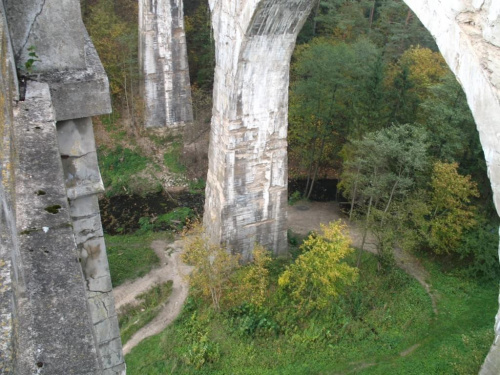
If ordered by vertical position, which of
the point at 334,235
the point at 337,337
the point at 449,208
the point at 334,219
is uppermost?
the point at 334,235

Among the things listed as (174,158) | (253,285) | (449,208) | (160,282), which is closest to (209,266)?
(253,285)

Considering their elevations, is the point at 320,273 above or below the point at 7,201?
below

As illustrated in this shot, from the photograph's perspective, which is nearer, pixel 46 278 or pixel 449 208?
pixel 46 278

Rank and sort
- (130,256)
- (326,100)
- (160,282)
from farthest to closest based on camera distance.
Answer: (326,100)
(130,256)
(160,282)

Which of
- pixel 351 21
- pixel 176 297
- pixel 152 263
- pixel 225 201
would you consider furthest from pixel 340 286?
pixel 351 21

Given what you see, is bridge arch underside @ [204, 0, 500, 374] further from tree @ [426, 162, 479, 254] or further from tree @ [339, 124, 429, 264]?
tree @ [426, 162, 479, 254]

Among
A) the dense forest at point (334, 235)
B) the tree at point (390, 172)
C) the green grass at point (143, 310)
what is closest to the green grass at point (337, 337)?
the dense forest at point (334, 235)

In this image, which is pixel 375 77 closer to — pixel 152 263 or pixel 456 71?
pixel 152 263

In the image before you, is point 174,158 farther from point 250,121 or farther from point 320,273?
point 320,273
